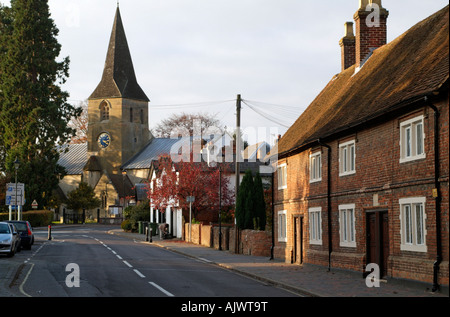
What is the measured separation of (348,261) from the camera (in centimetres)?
2219

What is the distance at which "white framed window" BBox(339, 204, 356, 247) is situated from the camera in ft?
A: 72.9

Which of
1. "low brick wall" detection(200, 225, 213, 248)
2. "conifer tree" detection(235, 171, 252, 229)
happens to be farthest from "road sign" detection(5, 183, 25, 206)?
"conifer tree" detection(235, 171, 252, 229)

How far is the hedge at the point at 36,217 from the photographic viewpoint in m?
72.0

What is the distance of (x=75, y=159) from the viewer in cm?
11194

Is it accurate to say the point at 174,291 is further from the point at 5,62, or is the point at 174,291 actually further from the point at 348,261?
the point at 5,62

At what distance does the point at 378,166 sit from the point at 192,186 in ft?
94.8

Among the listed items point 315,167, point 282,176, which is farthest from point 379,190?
point 282,176

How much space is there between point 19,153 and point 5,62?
1025 cm

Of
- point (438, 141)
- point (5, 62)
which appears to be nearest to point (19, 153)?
point (5, 62)

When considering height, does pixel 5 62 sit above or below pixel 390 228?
above

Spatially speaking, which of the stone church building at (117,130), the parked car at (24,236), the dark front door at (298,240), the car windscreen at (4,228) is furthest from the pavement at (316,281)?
the stone church building at (117,130)

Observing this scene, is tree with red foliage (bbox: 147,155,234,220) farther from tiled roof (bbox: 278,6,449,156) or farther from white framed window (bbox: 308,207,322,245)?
white framed window (bbox: 308,207,322,245)

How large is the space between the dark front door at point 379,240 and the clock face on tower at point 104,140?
86.4 metres

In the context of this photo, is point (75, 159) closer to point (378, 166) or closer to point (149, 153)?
point (149, 153)
